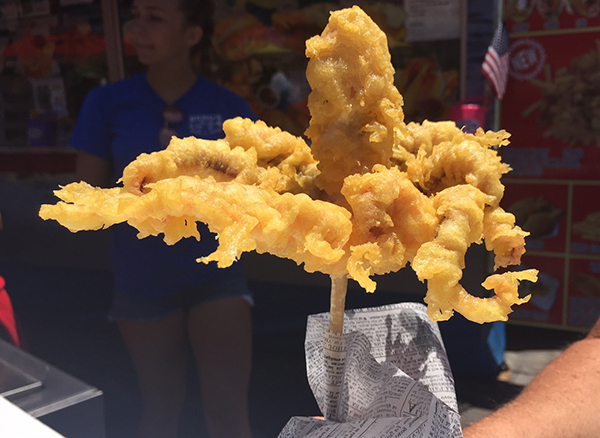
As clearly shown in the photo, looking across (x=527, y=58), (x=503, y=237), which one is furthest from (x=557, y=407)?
(x=527, y=58)

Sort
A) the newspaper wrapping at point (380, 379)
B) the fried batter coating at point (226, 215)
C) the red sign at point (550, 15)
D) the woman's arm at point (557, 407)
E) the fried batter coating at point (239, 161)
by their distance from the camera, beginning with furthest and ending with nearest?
1. the red sign at point (550, 15)
2. the woman's arm at point (557, 407)
3. the newspaper wrapping at point (380, 379)
4. the fried batter coating at point (239, 161)
5. the fried batter coating at point (226, 215)

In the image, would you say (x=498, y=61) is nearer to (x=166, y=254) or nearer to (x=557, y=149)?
(x=557, y=149)

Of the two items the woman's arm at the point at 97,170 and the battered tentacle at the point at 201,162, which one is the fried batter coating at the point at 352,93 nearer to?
the battered tentacle at the point at 201,162

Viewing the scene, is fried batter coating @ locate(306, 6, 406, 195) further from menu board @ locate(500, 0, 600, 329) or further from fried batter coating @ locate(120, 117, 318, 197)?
menu board @ locate(500, 0, 600, 329)

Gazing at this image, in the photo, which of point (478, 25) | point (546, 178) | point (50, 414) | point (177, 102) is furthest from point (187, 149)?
point (546, 178)

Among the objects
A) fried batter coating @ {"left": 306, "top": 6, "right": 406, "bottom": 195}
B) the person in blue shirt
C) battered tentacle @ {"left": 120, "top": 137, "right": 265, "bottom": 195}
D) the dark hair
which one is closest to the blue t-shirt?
the person in blue shirt

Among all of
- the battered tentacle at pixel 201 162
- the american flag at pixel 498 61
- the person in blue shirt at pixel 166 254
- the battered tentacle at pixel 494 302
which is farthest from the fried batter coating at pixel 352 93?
the american flag at pixel 498 61

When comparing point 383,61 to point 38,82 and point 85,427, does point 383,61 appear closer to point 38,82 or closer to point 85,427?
point 85,427
